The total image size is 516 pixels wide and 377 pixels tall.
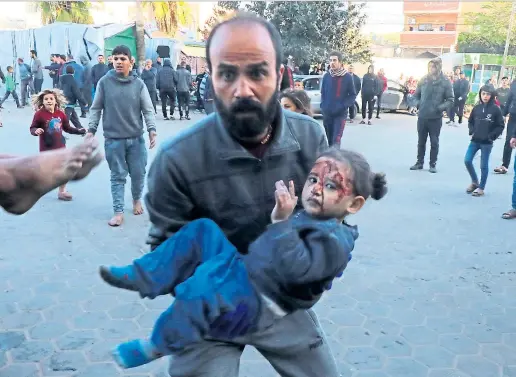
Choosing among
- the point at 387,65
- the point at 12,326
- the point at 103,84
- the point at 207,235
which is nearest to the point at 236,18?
the point at 207,235

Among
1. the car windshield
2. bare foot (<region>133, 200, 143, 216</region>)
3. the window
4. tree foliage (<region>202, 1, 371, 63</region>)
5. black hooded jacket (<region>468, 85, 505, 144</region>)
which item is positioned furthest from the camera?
the window

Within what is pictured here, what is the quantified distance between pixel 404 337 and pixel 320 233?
2.48m

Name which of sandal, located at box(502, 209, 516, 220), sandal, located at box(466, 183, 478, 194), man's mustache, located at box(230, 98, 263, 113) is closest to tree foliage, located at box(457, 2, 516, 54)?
sandal, located at box(466, 183, 478, 194)

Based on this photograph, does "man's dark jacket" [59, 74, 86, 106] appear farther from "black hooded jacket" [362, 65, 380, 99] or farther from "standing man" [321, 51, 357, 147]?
"black hooded jacket" [362, 65, 380, 99]

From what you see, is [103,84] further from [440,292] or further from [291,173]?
[291,173]

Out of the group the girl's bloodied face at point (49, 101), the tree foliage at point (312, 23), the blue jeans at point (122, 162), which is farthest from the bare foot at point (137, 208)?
the tree foliage at point (312, 23)

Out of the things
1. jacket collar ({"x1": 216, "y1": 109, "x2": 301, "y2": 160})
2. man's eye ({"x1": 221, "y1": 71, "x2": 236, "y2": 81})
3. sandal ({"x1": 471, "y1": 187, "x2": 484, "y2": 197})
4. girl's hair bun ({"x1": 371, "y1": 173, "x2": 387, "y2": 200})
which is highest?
man's eye ({"x1": 221, "y1": 71, "x2": 236, "y2": 81})

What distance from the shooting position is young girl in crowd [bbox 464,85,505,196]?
788cm

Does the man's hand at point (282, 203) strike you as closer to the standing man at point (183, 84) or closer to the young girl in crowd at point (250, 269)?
the young girl in crowd at point (250, 269)

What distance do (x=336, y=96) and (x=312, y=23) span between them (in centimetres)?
1477

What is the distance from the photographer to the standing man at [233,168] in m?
1.76

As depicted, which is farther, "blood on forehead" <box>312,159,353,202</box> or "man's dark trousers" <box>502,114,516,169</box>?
Answer: "man's dark trousers" <box>502,114,516,169</box>

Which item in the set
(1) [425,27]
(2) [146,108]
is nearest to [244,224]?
(2) [146,108]

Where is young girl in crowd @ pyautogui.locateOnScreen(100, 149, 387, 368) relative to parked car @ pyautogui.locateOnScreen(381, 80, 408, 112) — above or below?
above
